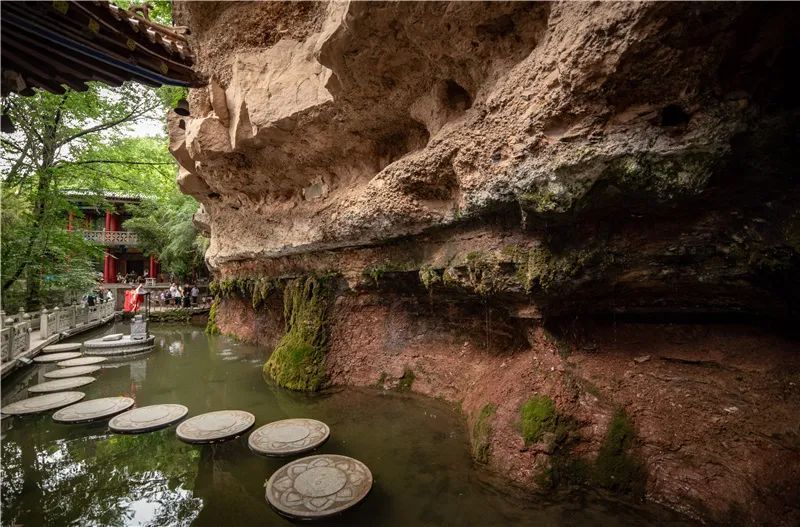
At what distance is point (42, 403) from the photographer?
707 cm

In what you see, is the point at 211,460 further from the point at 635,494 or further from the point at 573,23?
the point at 573,23

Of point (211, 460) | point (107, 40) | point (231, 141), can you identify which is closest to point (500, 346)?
point (211, 460)

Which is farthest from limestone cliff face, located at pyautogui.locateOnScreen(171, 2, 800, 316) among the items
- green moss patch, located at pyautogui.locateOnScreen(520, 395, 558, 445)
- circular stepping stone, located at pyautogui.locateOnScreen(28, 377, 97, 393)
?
circular stepping stone, located at pyautogui.locateOnScreen(28, 377, 97, 393)

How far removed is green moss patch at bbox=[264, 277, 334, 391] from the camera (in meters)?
8.38

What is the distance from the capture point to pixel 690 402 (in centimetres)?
466

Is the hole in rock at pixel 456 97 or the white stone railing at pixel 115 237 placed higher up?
the white stone railing at pixel 115 237

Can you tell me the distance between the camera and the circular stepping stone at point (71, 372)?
9.14 metres

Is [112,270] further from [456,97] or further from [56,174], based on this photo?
[456,97]

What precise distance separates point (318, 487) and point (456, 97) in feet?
18.4

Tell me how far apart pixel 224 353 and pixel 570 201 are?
1193 cm

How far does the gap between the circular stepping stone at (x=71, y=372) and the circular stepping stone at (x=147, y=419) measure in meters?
4.37

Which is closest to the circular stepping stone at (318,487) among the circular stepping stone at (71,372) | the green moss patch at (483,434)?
the green moss patch at (483,434)

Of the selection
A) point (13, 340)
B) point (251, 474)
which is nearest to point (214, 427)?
point (251, 474)

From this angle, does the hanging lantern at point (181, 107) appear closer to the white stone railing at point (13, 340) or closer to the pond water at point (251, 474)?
the pond water at point (251, 474)
